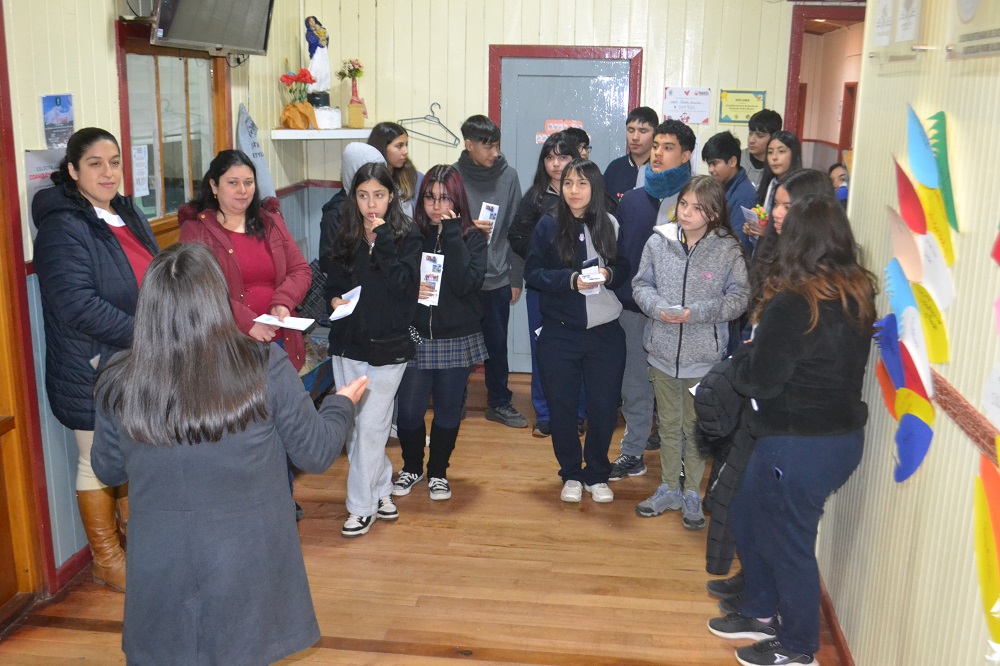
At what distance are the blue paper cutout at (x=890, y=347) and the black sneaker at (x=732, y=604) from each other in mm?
1042

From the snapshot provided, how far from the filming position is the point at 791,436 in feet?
8.80

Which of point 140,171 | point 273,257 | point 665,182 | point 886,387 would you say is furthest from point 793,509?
point 140,171

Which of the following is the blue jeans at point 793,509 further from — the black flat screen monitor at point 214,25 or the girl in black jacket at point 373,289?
the black flat screen monitor at point 214,25

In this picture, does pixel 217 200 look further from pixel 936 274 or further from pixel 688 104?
pixel 688 104

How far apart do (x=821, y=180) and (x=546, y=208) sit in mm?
1572

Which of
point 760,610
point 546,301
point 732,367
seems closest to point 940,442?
point 732,367

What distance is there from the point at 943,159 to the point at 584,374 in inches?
82.2

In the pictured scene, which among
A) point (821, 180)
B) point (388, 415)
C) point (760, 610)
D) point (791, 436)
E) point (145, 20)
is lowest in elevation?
point (760, 610)

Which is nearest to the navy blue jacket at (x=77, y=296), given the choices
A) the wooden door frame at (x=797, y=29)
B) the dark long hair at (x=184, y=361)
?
the dark long hair at (x=184, y=361)

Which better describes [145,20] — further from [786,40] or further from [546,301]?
[786,40]

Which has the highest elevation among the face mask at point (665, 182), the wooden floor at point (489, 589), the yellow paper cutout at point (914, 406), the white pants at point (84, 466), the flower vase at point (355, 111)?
the flower vase at point (355, 111)

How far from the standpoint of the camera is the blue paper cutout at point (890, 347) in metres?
2.51

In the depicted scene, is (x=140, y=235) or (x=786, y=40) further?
(x=786, y=40)

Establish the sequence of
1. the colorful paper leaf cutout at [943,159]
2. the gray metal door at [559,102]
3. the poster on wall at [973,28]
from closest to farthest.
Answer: the poster on wall at [973,28], the colorful paper leaf cutout at [943,159], the gray metal door at [559,102]
